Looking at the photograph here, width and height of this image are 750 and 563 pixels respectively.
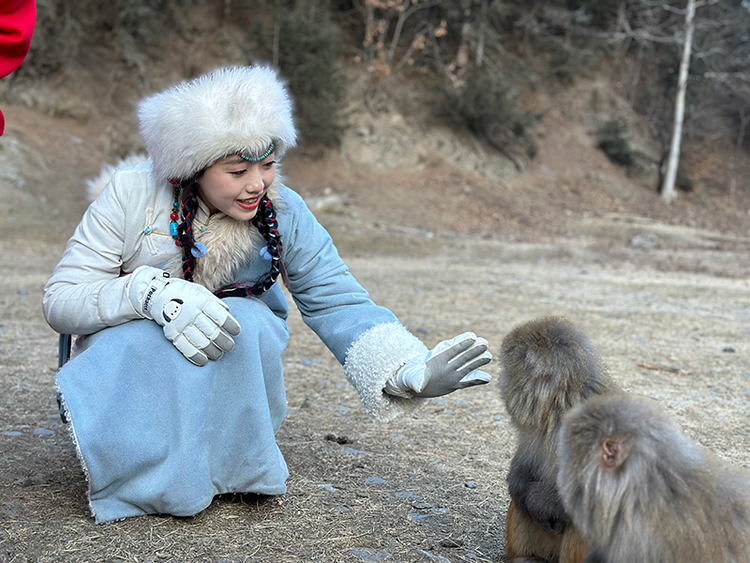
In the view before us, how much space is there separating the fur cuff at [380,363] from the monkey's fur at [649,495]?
0.91 m

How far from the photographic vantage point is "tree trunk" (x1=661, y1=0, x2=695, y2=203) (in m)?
18.9

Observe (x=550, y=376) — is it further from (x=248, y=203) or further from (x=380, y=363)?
(x=248, y=203)

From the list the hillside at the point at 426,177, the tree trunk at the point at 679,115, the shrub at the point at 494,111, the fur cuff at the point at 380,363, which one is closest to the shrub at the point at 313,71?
the hillside at the point at 426,177

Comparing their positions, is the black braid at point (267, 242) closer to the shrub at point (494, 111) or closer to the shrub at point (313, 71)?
the shrub at point (313, 71)

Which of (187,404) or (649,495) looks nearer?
(649,495)

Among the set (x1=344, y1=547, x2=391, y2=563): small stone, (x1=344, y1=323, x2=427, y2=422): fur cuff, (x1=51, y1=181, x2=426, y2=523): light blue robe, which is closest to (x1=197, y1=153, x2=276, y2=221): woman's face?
(x1=51, y1=181, x2=426, y2=523): light blue robe

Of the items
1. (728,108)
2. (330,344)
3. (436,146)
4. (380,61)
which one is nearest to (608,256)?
(436,146)

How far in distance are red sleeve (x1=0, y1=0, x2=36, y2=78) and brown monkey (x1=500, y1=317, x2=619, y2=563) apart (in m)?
1.88

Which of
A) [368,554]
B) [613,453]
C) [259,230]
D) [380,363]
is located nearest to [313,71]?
[259,230]

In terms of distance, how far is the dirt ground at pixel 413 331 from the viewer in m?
2.48

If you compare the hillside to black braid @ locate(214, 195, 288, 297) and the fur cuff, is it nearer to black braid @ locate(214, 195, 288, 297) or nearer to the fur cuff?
the fur cuff

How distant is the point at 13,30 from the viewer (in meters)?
2.39

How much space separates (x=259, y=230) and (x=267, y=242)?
5 cm

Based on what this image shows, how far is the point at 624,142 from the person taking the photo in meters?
20.0
